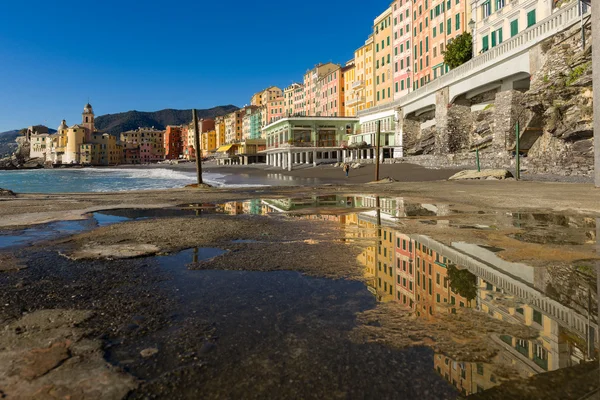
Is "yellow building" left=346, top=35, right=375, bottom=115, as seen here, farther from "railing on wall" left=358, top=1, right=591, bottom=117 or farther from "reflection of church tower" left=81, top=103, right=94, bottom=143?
"reflection of church tower" left=81, top=103, right=94, bottom=143

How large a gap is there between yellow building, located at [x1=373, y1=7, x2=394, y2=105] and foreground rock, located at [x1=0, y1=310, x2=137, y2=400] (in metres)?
64.6

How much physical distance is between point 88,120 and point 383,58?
16629 centimetres

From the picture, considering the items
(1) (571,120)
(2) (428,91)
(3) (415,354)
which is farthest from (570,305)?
(2) (428,91)

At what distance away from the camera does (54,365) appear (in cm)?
250

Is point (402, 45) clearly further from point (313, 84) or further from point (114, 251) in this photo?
point (114, 251)

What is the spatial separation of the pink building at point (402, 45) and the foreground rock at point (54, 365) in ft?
196

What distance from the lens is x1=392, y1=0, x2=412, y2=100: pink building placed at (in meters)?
58.3

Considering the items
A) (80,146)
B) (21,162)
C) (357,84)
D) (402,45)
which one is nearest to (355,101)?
(357,84)

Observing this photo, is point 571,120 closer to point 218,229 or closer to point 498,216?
point 498,216

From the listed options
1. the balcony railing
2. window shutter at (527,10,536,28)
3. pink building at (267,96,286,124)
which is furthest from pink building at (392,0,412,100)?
pink building at (267,96,286,124)

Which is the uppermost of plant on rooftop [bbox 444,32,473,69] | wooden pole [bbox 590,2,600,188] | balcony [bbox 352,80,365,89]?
balcony [bbox 352,80,365,89]

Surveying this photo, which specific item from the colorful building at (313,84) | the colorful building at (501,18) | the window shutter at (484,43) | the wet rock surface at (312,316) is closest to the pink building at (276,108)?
the colorful building at (313,84)

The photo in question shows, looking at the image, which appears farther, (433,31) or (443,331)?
(433,31)

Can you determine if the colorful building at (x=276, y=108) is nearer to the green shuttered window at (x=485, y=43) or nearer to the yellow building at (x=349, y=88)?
the yellow building at (x=349, y=88)
